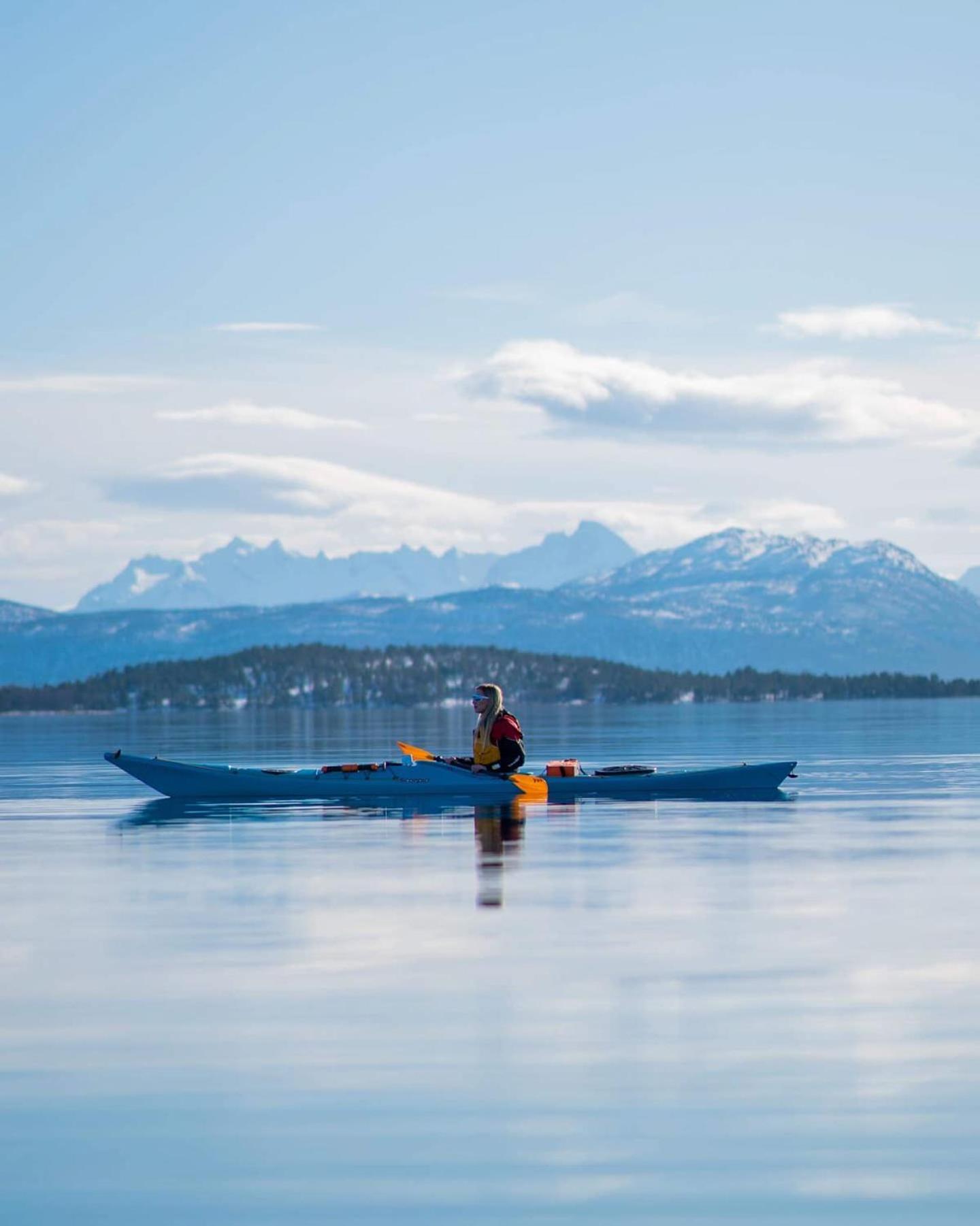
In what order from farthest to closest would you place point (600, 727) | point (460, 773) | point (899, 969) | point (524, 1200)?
point (600, 727) → point (460, 773) → point (899, 969) → point (524, 1200)

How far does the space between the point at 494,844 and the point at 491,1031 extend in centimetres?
2228

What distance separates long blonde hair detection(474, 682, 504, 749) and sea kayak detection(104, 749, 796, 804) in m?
1.11

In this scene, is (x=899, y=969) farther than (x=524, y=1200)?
Yes

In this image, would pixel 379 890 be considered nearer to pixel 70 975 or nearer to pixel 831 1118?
pixel 70 975

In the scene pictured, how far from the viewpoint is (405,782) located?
180 feet

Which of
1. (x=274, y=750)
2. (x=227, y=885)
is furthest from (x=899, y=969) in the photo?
(x=274, y=750)

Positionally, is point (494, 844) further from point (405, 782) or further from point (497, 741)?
point (405, 782)

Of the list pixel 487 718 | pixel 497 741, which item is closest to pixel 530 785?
pixel 497 741

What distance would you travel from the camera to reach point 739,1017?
21.1m

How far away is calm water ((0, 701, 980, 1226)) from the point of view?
15.0 m

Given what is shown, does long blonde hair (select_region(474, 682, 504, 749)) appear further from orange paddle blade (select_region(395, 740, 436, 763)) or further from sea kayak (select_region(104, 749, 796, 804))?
orange paddle blade (select_region(395, 740, 436, 763))

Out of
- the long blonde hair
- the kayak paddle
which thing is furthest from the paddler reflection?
the long blonde hair

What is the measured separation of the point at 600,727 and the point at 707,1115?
480ft

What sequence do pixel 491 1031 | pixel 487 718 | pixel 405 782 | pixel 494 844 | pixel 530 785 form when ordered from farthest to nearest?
pixel 405 782 < pixel 530 785 < pixel 487 718 < pixel 494 844 < pixel 491 1031
